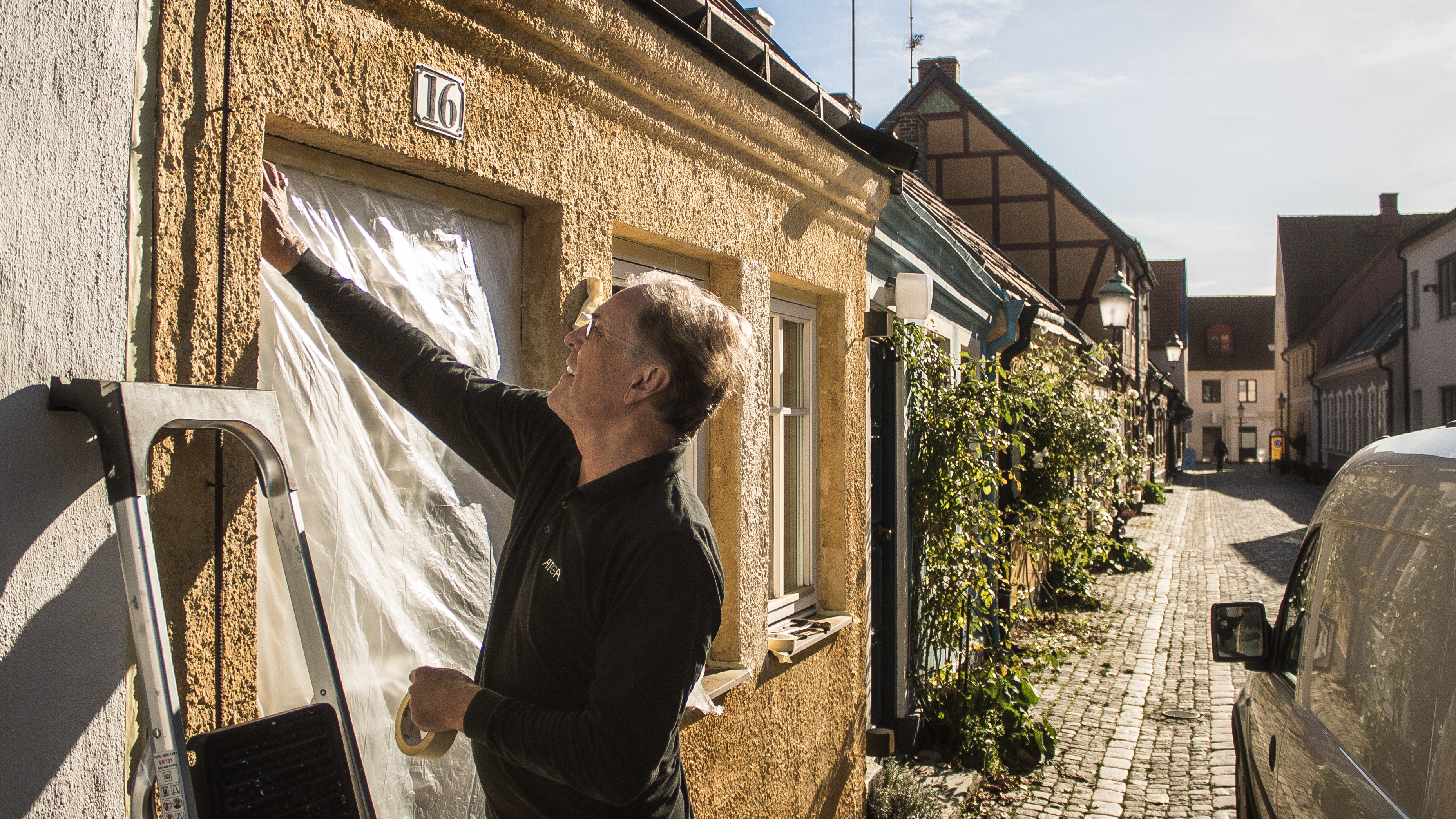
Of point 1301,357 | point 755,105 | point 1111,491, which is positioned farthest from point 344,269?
point 1301,357

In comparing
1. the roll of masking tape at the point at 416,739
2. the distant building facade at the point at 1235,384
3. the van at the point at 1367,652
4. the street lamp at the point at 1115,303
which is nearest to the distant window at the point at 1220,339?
the distant building facade at the point at 1235,384

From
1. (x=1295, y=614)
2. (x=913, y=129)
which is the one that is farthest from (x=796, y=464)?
(x=913, y=129)

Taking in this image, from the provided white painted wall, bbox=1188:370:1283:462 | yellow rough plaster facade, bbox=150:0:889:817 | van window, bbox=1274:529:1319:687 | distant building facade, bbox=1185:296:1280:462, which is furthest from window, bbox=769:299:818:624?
white painted wall, bbox=1188:370:1283:462

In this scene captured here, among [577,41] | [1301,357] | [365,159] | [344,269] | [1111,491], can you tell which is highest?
[1301,357]

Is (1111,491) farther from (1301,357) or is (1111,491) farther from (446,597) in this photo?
(1301,357)

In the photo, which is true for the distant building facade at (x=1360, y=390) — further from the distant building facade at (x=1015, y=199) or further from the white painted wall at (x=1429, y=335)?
the distant building facade at (x=1015, y=199)

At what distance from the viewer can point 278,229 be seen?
184 centimetres

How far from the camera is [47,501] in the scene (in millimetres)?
1481

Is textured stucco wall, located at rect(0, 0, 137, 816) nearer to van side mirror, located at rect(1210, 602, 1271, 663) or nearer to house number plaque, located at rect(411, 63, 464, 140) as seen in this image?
house number plaque, located at rect(411, 63, 464, 140)

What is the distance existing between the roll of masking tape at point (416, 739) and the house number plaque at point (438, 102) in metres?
1.19

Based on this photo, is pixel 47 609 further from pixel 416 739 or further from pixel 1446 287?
pixel 1446 287

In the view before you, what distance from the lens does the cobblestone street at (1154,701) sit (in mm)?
5371

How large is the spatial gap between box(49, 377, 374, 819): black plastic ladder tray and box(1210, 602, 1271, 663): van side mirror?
2.66 meters

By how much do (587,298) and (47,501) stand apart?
1455 mm
